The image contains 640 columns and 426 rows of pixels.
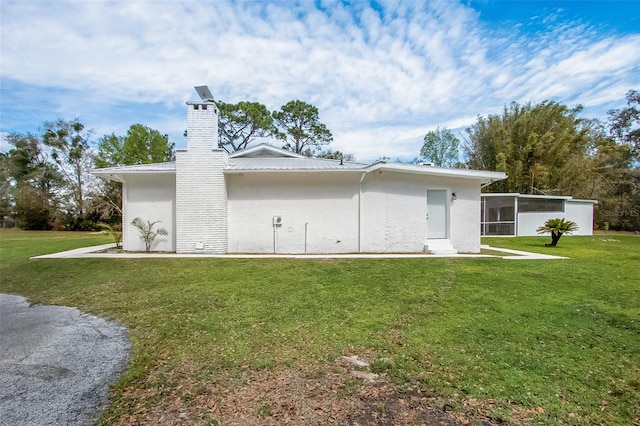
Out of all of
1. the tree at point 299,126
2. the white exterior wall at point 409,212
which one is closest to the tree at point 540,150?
the white exterior wall at point 409,212

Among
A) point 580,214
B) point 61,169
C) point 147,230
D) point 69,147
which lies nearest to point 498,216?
point 580,214

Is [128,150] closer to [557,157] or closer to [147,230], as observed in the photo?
[147,230]

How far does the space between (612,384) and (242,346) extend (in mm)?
3386

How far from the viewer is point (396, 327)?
381 cm

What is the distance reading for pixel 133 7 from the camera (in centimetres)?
761

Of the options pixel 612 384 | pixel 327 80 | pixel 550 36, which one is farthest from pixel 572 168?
pixel 612 384

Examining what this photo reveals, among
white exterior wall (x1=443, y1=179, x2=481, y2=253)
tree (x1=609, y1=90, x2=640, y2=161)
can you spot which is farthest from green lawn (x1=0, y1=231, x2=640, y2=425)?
tree (x1=609, y1=90, x2=640, y2=161)

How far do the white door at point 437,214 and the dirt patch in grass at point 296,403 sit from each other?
29.0 feet

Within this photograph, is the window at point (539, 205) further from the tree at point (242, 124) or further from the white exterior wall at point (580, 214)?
the tree at point (242, 124)

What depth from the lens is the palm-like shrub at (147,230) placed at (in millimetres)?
10172

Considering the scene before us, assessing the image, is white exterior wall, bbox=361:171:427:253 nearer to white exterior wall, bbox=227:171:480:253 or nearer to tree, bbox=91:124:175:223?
white exterior wall, bbox=227:171:480:253

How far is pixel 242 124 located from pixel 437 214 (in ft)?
67.4

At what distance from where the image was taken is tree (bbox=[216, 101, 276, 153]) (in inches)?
1015

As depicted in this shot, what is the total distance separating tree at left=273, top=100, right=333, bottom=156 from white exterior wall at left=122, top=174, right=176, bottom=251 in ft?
59.0
